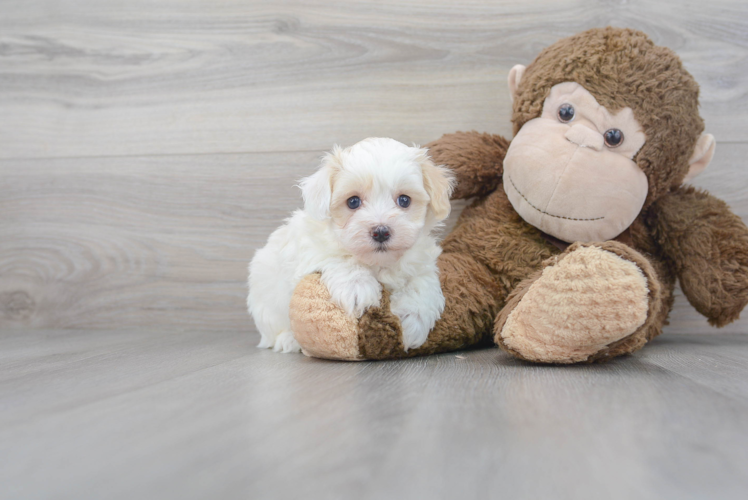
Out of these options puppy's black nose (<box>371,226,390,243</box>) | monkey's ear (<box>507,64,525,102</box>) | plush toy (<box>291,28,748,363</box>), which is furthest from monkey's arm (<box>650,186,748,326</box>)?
puppy's black nose (<box>371,226,390,243</box>)

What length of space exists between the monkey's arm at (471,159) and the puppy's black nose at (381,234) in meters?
0.33

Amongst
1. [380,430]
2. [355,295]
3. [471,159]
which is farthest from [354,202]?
[380,430]

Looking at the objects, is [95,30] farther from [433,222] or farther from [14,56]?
[433,222]

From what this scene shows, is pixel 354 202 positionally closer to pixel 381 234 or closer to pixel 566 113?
pixel 381 234

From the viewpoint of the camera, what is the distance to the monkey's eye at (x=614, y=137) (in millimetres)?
1000

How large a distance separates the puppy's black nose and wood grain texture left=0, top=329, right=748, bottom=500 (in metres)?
0.21

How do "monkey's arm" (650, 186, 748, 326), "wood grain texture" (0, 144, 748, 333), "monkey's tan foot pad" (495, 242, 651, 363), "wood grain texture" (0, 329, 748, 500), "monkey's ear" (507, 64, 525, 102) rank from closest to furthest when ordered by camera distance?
1. "wood grain texture" (0, 329, 748, 500)
2. "monkey's tan foot pad" (495, 242, 651, 363)
3. "monkey's arm" (650, 186, 748, 326)
4. "monkey's ear" (507, 64, 525, 102)
5. "wood grain texture" (0, 144, 748, 333)

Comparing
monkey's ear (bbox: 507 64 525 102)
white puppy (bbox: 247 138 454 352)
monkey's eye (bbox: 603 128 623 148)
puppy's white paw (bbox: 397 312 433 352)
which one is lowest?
puppy's white paw (bbox: 397 312 433 352)

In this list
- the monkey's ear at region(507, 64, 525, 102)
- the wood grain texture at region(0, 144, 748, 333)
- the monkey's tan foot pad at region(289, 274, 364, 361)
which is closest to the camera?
the monkey's tan foot pad at region(289, 274, 364, 361)

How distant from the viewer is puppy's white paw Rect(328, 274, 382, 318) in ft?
3.03

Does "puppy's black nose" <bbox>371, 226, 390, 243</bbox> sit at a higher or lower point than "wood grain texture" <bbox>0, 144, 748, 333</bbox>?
higher

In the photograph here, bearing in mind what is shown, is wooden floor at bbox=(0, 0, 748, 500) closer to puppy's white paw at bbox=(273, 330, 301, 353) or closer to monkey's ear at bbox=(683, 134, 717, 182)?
puppy's white paw at bbox=(273, 330, 301, 353)

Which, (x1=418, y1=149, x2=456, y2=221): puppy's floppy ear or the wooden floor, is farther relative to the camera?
(x1=418, y1=149, x2=456, y2=221): puppy's floppy ear

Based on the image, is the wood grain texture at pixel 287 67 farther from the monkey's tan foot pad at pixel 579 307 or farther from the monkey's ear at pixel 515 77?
the monkey's tan foot pad at pixel 579 307
